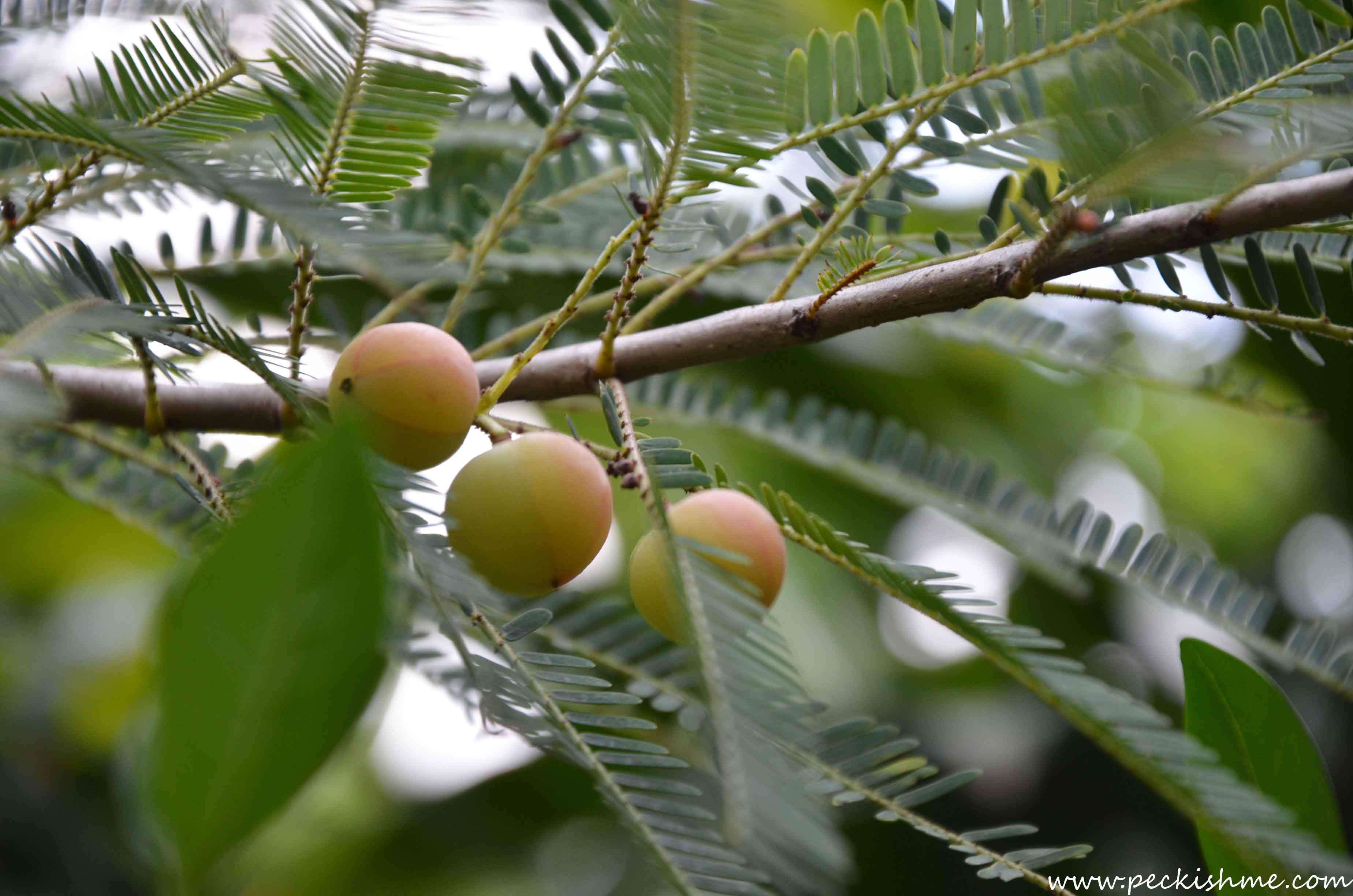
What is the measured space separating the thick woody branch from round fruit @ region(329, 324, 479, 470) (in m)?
0.08

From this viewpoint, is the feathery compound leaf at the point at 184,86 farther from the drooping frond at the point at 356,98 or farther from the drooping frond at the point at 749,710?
the drooping frond at the point at 749,710

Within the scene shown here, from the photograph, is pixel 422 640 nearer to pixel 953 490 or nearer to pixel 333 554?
pixel 333 554

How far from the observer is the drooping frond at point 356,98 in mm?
363

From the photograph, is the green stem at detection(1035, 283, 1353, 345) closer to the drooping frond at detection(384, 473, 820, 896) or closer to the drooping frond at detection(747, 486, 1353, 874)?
the drooping frond at detection(747, 486, 1353, 874)

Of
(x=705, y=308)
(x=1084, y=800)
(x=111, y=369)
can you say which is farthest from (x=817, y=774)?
(x=1084, y=800)

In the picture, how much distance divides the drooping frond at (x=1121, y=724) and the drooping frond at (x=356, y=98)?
239 millimetres

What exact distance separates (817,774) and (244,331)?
475mm

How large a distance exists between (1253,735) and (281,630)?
461mm

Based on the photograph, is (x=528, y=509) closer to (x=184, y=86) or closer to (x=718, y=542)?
(x=718, y=542)

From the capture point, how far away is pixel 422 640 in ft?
1.39

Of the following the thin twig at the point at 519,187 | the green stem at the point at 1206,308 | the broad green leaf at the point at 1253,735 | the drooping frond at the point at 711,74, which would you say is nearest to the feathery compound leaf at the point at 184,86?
the thin twig at the point at 519,187

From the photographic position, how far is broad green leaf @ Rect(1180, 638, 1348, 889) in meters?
0.47

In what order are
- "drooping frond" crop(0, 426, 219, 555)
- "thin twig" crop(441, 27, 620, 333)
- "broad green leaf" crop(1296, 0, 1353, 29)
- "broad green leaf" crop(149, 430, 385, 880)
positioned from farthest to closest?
1. "drooping frond" crop(0, 426, 219, 555)
2. "thin twig" crop(441, 27, 620, 333)
3. "broad green leaf" crop(1296, 0, 1353, 29)
4. "broad green leaf" crop(149, 430, 385, 880)

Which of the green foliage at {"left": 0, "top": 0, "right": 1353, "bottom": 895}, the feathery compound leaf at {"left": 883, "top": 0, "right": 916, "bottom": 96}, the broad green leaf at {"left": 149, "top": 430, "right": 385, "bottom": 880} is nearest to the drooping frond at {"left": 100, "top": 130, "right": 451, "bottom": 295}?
the green foliage at {"left": 0, "top": 0, "right": 1353, "bottom": 895}
